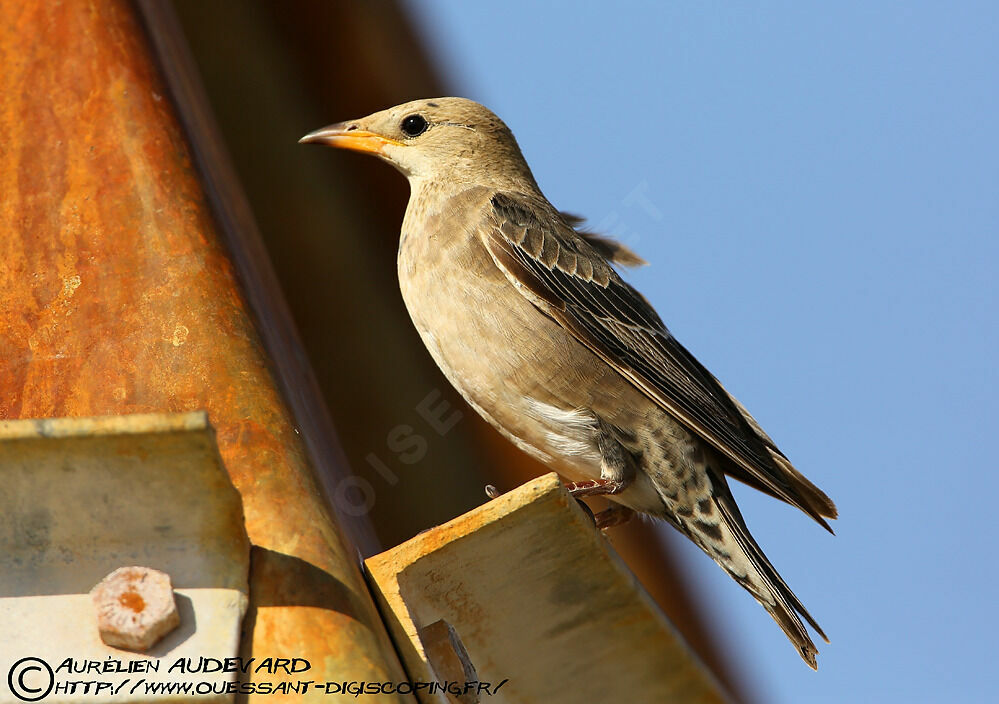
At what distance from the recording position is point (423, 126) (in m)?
5.96

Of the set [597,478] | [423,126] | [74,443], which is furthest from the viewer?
[423,126]

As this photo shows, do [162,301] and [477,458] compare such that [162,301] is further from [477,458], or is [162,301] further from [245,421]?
[477,458]

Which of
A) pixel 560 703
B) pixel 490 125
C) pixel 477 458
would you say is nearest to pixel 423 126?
pixel 490 125

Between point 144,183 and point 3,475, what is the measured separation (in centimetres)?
157

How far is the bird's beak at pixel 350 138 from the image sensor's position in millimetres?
5492

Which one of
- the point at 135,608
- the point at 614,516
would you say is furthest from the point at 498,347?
the point at 135,608

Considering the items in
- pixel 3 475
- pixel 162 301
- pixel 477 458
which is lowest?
pixel 477 458

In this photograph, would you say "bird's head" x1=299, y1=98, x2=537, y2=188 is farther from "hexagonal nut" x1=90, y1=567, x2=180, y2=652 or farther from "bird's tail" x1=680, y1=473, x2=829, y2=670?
"hexagonal nut" x1=90, y1=567, x2=180, y2=652

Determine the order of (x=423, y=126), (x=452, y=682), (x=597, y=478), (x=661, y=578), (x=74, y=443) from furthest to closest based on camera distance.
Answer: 1. (x=423, y=126)
2. (x=661, y=578)
3. (x=597, y=478)
4. (x=452, y=682)
5. (x=74, y=443)

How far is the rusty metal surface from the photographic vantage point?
2.81 metres
